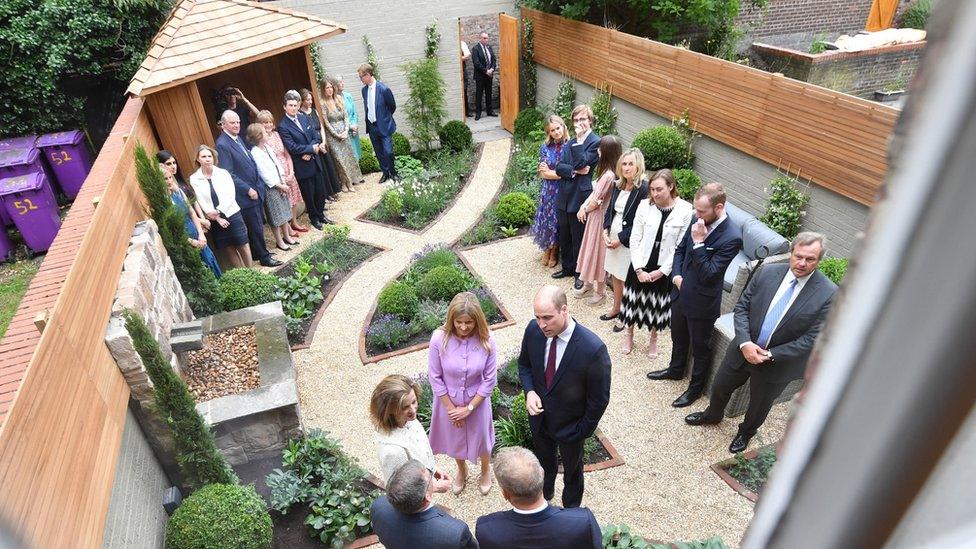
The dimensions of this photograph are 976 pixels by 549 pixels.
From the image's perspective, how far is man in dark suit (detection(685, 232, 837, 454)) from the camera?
12.5 feet

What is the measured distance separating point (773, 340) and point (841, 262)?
1824 mm

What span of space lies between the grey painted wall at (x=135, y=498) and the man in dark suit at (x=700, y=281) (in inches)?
166

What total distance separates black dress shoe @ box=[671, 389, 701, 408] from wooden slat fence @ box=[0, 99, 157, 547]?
4.34 meters

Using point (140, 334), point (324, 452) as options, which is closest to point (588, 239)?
point (324, 452)

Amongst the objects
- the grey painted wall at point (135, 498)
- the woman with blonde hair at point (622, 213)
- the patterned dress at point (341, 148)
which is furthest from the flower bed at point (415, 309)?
the patterned dress at point (341, 148)

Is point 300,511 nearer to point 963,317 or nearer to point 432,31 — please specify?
point 963,317

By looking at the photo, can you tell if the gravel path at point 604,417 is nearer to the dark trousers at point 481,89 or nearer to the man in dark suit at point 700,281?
the man in dark suit at point 700,281

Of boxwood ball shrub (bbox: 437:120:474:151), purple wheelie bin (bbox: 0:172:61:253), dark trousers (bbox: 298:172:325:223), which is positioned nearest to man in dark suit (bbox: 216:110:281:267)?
dark trousers (bbox: 298:172:325:223)

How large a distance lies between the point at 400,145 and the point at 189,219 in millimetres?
5527

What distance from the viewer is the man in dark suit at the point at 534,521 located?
2650 mm

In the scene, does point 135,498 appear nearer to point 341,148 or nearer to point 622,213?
point 622,213

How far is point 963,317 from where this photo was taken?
29cm

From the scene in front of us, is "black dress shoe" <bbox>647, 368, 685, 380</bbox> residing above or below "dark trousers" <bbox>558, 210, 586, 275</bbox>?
below

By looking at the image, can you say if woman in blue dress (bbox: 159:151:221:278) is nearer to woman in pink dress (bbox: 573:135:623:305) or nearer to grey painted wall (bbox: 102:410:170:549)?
grey painted wall (bbox: 102:410:170:549)
